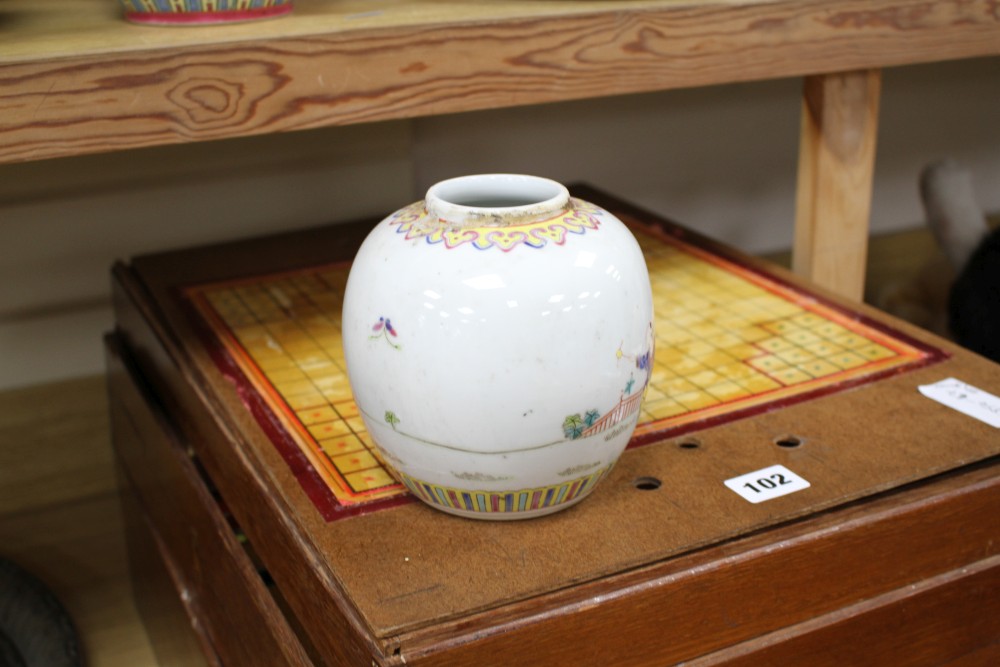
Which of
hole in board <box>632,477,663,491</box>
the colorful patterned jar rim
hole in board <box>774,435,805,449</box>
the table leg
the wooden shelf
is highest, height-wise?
the wooden shelf

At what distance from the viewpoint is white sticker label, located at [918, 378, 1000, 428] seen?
2.72ft

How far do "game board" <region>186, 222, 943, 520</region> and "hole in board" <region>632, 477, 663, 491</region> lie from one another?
0.05m

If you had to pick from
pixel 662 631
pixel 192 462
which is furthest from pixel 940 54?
pixel 192 462

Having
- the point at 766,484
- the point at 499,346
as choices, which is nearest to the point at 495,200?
the point at 499,346

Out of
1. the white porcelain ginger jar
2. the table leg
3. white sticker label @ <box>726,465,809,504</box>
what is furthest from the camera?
the table leg

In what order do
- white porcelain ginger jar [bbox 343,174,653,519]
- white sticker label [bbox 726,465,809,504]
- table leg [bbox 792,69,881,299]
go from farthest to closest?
table leg [bbox 792,69,881,299]
white sticker label [bbox 726,465,809,504]
white porcelain ginger jar [bbox 343,174,653,519]

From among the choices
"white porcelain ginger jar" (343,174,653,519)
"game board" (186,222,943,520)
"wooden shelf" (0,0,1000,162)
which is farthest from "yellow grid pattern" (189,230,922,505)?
"wooden shelf" (0,0,1000,162)

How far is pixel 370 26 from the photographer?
0.85 meters

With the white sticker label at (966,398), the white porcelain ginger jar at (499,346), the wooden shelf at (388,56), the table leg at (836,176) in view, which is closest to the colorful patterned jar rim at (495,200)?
the white porcelain ginger jar at (499,346)

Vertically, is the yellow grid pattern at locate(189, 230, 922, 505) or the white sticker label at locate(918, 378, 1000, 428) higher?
the yellow grid pattern at locate(189, 230, 922, 505)

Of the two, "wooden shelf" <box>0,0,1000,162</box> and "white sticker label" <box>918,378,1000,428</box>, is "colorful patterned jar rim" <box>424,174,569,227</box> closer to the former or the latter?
"wooden shelf" <box>0,0,1000,162</box>

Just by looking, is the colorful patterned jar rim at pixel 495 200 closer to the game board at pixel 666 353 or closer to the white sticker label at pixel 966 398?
the game board at pixel 666 353

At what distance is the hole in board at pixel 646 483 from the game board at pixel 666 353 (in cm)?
5

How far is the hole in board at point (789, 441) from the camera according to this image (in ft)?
2.62
